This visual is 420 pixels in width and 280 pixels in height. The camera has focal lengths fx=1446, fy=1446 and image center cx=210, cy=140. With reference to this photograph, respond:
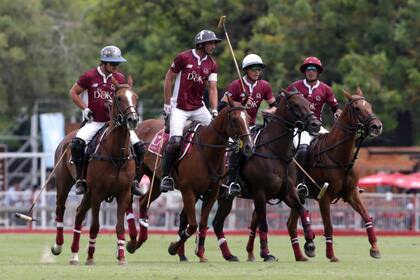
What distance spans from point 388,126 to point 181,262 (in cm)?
2368

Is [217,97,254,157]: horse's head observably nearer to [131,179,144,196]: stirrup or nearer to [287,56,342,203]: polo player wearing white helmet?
[131,179,144,196]: stirrup

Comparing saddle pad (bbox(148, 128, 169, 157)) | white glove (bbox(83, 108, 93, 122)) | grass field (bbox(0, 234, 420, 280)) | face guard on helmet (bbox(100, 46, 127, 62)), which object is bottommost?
grass field (bbox(0, 234, 420, 280))

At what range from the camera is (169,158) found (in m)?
19.6

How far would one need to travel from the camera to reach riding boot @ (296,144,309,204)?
2091cm

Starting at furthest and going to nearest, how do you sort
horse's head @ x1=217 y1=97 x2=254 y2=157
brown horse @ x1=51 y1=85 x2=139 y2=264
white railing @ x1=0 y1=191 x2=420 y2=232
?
1. white railing @ x1=0 y1=191 x2=420 y2=232
2. horse's head @ x1=217 y1=97 x2=254 y2=157
3. brown horse @ x1=51 y1=85 x2=139 y2=264

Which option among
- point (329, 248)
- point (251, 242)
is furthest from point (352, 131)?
point (251, 242)

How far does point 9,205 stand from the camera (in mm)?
38750

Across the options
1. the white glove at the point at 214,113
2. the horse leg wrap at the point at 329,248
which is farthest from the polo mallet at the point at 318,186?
the white glove at the point at 214,113

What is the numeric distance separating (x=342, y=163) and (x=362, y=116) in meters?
0.85

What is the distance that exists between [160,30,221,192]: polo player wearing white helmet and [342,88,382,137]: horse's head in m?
1.95

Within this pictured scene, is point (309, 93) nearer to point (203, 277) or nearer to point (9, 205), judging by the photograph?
point (203, 277)

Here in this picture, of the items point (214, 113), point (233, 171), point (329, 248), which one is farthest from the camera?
point (329, 248)

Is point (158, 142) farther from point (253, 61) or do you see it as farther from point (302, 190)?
point (302, 190)

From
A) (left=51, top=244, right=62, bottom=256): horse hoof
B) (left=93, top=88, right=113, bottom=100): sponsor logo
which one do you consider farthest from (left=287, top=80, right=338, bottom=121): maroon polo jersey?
(left=51, top=244, right=62, bottom=256): horse hoof
